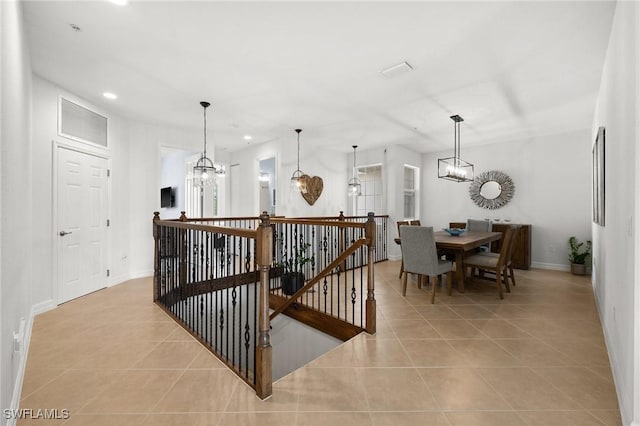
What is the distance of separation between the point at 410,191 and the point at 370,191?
1010 millimetres

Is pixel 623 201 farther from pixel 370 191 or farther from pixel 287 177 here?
pixel 370 191

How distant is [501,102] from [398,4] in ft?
8.77

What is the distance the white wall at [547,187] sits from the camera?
17.2 feet

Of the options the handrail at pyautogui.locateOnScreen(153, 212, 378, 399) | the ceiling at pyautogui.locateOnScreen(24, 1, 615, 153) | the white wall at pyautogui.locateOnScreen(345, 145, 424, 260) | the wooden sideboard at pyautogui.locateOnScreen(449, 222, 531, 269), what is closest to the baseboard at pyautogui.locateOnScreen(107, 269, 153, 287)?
the handrail at pyautogui.locateOnScreen(153, 212, 378, 399)

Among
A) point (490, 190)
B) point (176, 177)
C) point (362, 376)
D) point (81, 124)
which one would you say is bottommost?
point (362, 376)

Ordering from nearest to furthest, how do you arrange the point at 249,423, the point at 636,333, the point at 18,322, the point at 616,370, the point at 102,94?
1. the point at 636,333
2. the point at 249,423
3. the point at 616,370
4. the point at 18,322
5. the point at 102,94

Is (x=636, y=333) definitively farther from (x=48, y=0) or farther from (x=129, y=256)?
(x=129, y=256)

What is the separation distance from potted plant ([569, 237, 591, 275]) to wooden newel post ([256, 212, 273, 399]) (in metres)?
5.72

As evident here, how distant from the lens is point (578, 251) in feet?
16.9

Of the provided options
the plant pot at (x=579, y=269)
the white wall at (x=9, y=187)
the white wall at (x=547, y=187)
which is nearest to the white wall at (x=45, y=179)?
the white wall at (x=9, y=187)

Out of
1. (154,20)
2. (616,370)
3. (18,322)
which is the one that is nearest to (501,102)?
(616,370)

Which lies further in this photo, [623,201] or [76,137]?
[76,137]

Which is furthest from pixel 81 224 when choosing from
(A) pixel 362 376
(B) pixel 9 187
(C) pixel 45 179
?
(A) pixel 362 376

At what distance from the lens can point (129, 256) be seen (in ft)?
15.4
